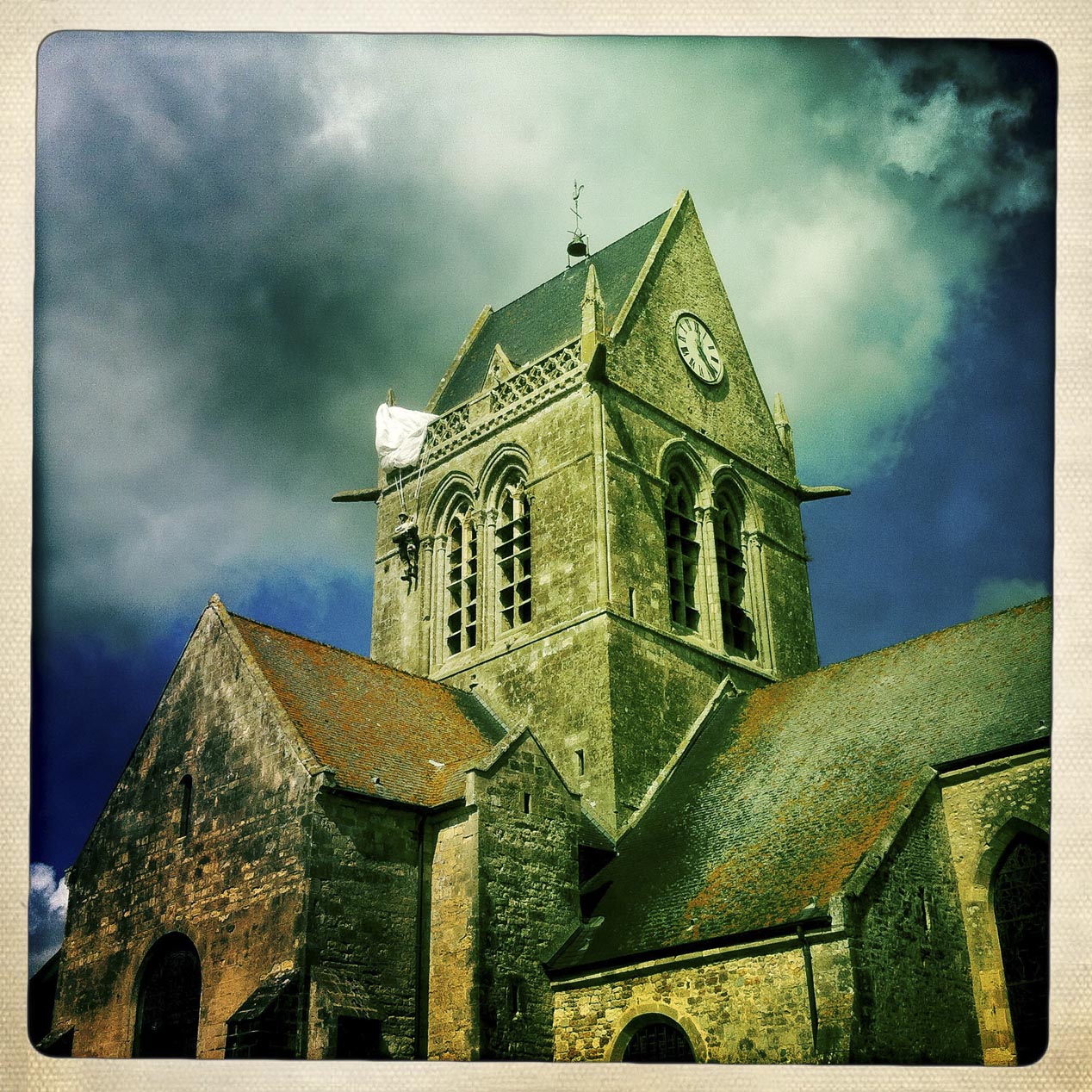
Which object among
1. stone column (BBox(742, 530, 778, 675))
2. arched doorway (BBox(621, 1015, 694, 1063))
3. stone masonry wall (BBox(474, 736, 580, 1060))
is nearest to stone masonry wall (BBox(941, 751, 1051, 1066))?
arched doorway (BBox(621, 1015, 694, 1063))

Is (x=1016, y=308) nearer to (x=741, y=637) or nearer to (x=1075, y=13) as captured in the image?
(x=1075, y=13)

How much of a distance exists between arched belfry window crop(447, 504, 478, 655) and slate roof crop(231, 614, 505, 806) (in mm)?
1826

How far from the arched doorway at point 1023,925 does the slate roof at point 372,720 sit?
498cm

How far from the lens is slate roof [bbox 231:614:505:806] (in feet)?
42.9

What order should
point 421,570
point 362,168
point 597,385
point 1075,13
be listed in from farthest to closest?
point 421,570
point 597,385
point 362,168
point 1075,13

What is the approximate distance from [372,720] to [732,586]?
659 cm

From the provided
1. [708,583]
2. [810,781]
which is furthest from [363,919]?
[708,583]

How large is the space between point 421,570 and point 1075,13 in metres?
11.8

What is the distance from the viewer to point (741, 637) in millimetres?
18734

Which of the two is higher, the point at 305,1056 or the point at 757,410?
the point at 757,410

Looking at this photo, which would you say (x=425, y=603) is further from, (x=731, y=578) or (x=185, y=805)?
(x=185, y=805)

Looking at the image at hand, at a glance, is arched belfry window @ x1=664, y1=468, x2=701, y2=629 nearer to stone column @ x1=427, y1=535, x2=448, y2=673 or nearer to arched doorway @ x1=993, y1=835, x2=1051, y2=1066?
stone column @ x1=427, y1=535, x2=448, y2=673

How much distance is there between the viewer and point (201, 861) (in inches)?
501

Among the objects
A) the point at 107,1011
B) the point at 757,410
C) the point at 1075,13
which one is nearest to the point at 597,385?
the point at 757,410
